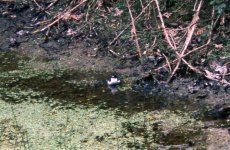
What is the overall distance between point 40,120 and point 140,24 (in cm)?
118

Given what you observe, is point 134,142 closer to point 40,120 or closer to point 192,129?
point 192,129

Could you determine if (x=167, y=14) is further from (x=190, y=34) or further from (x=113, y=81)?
(x=113, y=81)

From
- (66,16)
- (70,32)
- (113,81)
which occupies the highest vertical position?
(66,16)

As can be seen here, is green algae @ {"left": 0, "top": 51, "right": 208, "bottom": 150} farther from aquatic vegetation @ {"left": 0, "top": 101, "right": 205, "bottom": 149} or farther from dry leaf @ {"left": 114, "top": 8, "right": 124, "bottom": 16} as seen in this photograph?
dry leaf @ {"left": 114, "top": 8, "right": 124, "bottom": 16}

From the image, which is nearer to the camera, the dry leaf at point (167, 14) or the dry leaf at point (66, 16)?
the dry leaf at point (167, 14)

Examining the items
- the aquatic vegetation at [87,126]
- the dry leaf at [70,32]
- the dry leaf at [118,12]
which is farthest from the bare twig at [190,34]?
the dry leaf at [70,32]

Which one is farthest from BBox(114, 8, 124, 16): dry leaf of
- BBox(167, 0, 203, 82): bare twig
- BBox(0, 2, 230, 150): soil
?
BBox(167, 0, 203, 82): bare twig

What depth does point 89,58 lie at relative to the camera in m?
3.60

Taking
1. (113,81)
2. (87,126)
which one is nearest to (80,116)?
(87,126)

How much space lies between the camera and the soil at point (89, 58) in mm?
2889

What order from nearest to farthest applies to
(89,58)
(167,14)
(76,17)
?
(89,58), (167,14), (76,17)

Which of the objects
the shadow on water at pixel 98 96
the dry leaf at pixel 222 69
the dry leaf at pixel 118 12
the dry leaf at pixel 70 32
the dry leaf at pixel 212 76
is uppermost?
the dry leaf at pixel 118 12

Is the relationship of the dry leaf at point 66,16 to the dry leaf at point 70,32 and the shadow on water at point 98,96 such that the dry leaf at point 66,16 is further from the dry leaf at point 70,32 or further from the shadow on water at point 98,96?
the shadow on water at point 98,96

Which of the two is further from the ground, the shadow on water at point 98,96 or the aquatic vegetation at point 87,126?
the shadow on water at point 98,96
